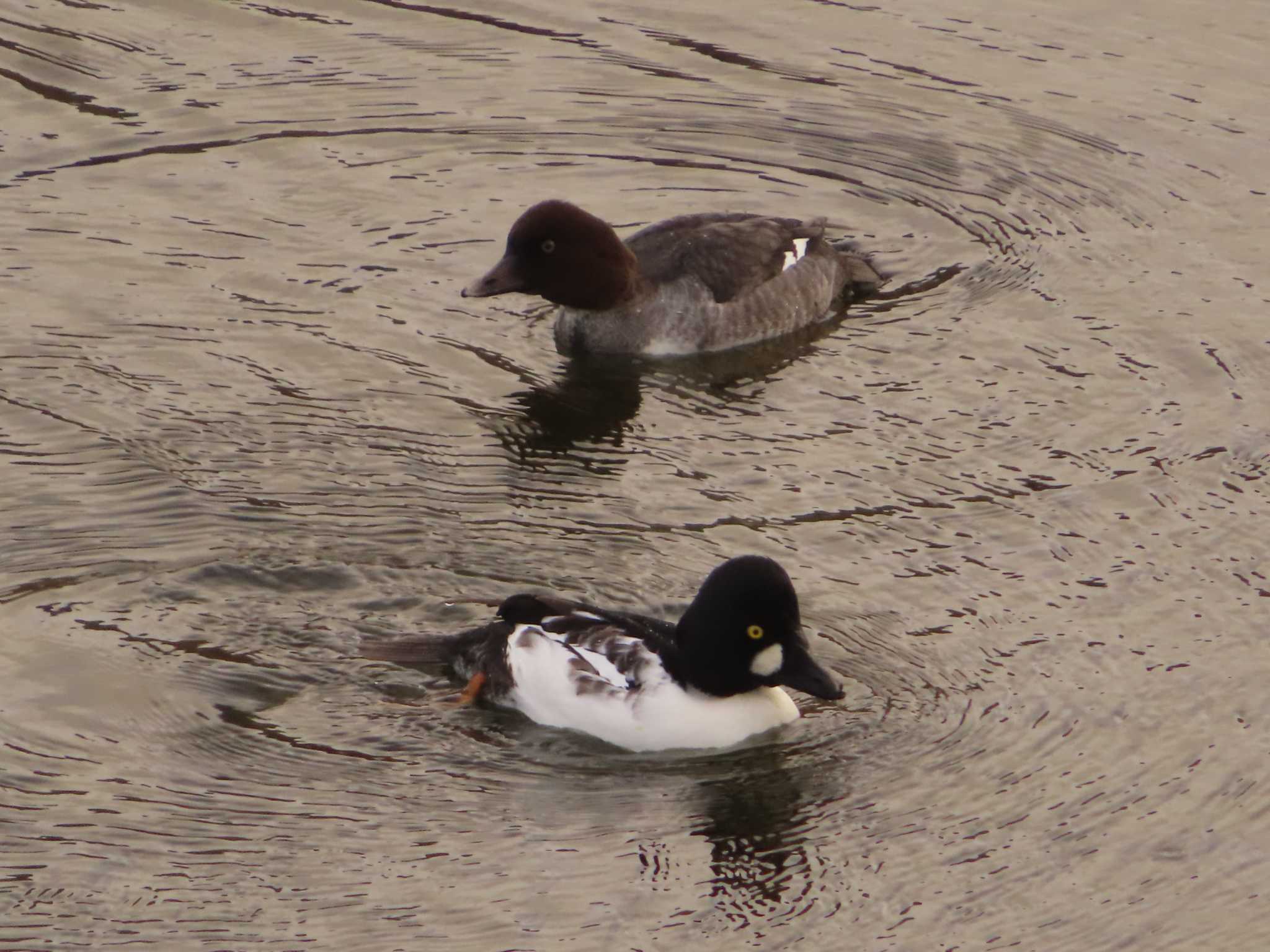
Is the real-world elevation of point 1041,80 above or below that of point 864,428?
above

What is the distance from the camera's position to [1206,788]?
972cm

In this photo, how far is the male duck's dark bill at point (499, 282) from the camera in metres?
14.3

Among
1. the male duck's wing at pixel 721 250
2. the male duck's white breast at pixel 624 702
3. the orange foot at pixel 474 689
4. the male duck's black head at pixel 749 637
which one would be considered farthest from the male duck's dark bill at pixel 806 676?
the male duck's wing at pixel 721 250

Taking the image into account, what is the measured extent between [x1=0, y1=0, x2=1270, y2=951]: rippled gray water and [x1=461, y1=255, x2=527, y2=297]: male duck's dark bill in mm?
305

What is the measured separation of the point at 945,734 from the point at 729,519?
89.1 inches

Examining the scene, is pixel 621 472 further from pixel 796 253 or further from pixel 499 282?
pixel 796 253

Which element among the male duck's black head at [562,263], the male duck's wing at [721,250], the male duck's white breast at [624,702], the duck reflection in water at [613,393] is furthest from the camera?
the male duck's wing at [721,250]

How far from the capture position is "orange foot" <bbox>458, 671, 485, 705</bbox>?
10227 mm

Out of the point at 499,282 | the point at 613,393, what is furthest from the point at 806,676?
the point at 499,282

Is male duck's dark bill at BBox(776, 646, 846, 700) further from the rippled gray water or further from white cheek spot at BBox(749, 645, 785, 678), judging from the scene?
the rippled gray water

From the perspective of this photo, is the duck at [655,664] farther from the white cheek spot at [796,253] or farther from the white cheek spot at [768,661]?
the white cheek spot at [796,253]

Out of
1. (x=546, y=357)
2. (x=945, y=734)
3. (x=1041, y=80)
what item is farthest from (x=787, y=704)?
(x=1041, y=80)

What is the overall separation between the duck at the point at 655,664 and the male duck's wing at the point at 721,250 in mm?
4804

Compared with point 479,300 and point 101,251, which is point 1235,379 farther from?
point 101,251
